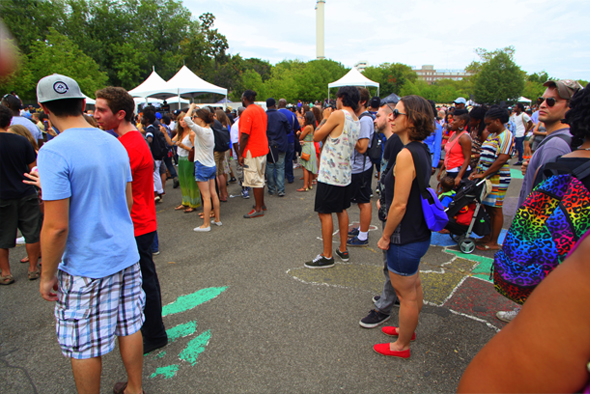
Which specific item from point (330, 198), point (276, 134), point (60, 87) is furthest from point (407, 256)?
point (276, 134)

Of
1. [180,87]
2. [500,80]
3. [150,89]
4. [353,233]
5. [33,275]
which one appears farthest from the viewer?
[500,80]

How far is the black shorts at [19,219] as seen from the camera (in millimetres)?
3717

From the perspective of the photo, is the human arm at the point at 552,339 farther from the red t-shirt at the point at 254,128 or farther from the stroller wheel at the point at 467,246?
the red t-shirt at the point at 254,128

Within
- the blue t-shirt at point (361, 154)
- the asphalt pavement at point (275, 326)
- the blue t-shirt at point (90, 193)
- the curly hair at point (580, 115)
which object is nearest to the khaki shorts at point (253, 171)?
the asphalt pavement at point (275, 326)

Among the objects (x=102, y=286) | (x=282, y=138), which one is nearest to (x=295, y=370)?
(x=102, y=286)

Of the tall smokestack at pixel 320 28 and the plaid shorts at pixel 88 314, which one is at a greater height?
the tall smokestack at pixel 320 28

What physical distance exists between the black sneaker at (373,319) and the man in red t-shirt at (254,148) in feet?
11.8

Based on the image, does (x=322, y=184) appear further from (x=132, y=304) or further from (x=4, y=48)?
(x=4, y=48)

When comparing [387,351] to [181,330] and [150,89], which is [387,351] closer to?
[181,330]

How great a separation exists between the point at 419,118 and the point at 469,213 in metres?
2.68

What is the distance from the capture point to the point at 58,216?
1640mm

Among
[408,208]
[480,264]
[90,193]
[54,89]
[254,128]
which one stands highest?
[54,89]

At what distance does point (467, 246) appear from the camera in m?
4.40

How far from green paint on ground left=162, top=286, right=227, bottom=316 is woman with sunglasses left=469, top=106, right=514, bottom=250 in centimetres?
372
